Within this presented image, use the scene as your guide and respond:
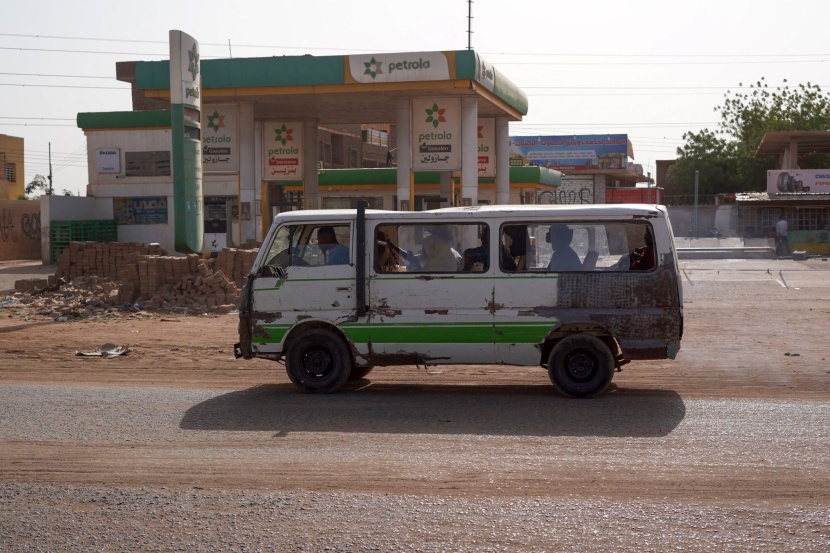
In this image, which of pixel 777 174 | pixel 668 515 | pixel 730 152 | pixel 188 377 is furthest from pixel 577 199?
pixel 668 515

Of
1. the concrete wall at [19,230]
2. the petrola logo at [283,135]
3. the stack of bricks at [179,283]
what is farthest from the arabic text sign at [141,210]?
the stack of bricks at [179,283]

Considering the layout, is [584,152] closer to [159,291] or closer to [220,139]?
[220,139]

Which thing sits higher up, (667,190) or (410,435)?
(667,190)

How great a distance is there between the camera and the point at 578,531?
601 cm

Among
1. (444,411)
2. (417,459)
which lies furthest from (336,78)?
(417,459)

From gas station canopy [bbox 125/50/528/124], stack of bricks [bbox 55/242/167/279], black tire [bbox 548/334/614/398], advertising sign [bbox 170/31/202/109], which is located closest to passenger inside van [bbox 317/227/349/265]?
black tire [bbox 548/334/614/398]

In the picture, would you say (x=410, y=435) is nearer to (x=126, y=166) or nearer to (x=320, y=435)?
(x=320, y=435)

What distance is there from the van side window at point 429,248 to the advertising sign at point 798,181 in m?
44.3

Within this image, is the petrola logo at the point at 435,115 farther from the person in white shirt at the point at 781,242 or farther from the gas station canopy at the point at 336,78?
the person in white shirt at the point at 781,242

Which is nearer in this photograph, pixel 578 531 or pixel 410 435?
pixel 578 531

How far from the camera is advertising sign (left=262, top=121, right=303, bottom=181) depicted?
34500mm

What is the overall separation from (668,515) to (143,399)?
644 cm

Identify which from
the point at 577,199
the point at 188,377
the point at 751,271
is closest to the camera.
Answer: the point at 188,377

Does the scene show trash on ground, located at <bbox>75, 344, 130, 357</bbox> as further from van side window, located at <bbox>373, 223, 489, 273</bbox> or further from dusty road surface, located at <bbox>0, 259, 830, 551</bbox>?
van side window, located at <bbox>373, 223, 489, 273</bbox>
